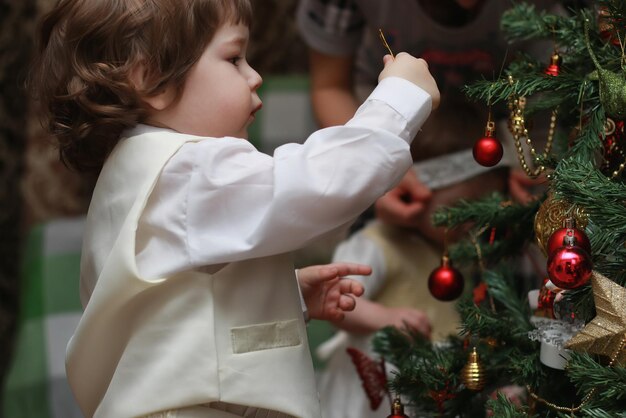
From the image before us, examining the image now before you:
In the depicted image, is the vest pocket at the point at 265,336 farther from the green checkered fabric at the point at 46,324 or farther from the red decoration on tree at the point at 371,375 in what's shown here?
the green checkered fabric at the point at 46,324

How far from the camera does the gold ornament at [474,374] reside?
1.02 metres

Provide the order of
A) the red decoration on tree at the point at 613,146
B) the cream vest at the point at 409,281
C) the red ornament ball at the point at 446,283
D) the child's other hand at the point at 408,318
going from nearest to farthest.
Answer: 1. the red decoration on tree at the point at 613,146
2. the red ornament ball at the point at 446,283
3. the child's other hand at the point at 408,318
4. the cream vest at the point at 409,281

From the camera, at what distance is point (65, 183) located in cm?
239

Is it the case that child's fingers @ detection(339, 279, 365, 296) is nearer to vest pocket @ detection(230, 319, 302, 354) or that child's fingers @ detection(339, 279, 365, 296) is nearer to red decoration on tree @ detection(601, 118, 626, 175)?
vest pocket @ detection(230, 319, 302, 354)

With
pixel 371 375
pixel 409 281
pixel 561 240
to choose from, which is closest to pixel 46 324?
pixel 409 281

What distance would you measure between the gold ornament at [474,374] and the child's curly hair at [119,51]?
43cm

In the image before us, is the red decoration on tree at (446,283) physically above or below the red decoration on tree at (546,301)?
below

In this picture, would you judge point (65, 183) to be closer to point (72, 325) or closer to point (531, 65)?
point (72, 325)

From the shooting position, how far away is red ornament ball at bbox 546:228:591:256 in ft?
2.77

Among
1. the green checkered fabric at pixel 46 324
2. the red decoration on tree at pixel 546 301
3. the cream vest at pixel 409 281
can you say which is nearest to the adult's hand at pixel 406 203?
the cream vest at pixel 409 281

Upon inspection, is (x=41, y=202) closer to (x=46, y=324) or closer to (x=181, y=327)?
(x=46, y=324)

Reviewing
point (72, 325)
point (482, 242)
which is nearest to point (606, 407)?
point (482, 242)

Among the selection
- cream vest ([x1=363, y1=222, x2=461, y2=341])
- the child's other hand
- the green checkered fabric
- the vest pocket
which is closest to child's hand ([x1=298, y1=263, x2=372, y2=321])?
the vest pocket

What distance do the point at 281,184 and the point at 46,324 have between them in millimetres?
1392
